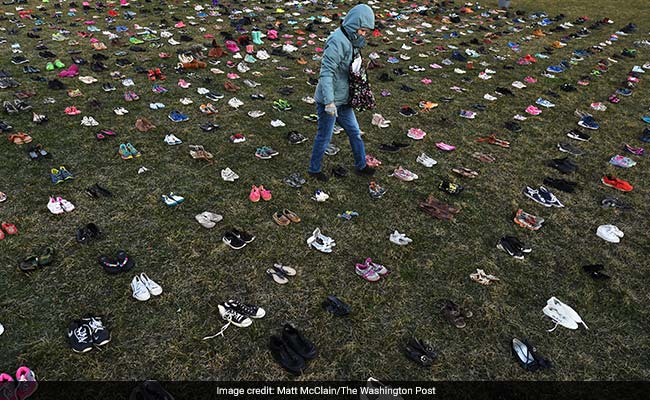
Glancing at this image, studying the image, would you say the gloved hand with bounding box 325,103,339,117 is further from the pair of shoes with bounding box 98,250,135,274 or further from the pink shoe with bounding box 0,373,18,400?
the pink shoe with bounding box 0,373,18,400

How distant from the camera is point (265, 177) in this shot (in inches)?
281

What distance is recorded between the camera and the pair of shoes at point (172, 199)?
6207mm

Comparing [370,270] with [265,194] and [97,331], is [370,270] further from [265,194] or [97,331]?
[97,331]

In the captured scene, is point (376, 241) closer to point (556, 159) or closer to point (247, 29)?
point (556, 159)

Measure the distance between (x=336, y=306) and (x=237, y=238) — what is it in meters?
1.84

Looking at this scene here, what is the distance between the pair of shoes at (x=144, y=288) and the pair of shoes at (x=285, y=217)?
199 cm

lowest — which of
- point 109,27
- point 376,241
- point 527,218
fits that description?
point 109,27

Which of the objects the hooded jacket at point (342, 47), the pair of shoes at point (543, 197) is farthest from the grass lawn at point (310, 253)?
the hooded jacket at point (342, 47)

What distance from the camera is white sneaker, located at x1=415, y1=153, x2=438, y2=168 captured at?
7.70 meters

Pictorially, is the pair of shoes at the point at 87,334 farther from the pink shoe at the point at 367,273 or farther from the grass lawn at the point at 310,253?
the pink shoe at the point at 367,273

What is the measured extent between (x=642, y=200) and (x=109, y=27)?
1698 cm

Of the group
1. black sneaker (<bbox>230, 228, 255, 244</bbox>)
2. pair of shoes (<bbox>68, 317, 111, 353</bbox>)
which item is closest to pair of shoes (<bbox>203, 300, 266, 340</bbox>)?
black sneaker (<bbox>230, 228, 255, 244</bbox>)

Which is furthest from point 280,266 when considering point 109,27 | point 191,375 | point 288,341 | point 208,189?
point 109,27

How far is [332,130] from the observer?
6.35 m
